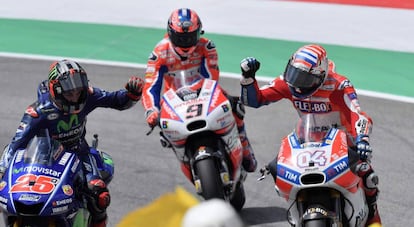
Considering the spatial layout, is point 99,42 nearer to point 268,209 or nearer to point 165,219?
point 268,209

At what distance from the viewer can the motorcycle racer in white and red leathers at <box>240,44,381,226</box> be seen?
716 centimetres

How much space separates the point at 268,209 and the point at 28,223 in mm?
3661

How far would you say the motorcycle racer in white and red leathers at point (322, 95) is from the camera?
716 cm

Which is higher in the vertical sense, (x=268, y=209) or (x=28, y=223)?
(x=28, y=223)

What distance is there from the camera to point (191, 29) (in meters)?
9.16

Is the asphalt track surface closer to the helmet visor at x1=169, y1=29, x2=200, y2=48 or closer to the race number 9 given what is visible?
the race number 9

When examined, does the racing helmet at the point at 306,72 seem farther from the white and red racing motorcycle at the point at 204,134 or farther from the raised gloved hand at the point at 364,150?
the white and red racing motorcycle at the point at 204,134

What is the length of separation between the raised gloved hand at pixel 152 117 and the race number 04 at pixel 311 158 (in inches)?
84.5

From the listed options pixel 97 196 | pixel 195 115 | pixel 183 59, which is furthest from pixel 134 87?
pixel 183 59

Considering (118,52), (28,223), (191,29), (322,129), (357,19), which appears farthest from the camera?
(357,19)

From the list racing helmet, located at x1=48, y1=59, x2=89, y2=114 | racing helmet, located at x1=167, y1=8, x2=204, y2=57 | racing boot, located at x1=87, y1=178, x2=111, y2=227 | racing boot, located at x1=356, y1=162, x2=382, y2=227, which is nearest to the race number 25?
racing boot, located at x1=87, y1=178, x2=111, y2=227

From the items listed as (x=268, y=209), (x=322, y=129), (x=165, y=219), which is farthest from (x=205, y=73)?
(x=165, y=219)

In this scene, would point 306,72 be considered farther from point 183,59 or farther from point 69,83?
point 183,59

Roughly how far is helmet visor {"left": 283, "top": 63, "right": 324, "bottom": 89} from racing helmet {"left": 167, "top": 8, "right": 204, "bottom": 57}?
2.14m
